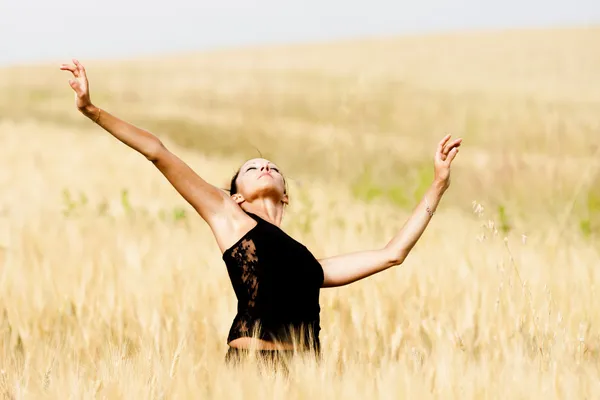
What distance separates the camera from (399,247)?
2883 mm

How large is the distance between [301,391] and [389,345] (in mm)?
1226

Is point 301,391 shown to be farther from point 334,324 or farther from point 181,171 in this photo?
point 334,324

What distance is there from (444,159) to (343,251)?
89.8 inches

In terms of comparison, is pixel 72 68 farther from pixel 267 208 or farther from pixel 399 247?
pixel 399 247

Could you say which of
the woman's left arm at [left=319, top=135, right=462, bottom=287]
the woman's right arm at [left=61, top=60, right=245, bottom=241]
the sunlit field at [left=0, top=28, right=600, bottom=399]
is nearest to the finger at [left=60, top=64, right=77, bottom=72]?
the woman's right arm at [left=61, top=60, right=245, bottom=241]

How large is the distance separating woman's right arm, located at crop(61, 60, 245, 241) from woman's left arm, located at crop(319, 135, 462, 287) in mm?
377

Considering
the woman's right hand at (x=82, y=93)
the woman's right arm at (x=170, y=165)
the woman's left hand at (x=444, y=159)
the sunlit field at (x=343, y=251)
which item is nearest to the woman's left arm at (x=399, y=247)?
the woman's left hand at (x=444, y=159)

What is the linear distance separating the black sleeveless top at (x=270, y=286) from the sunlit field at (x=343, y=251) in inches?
5.9

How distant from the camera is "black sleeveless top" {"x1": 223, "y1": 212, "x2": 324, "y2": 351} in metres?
2.68

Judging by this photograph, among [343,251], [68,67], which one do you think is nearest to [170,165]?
[68,67]

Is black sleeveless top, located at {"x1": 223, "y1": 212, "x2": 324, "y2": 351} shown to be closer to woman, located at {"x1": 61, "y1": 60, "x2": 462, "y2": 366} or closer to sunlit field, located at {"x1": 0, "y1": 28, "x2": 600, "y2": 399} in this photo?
woman, located at {"x1": 61, "y1": 60, "x2": 462, "y2": 366}

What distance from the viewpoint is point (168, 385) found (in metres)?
2.24

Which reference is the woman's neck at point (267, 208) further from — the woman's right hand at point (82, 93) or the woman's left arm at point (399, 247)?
the woman's right hand at point (82, 93)

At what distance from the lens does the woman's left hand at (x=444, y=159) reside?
2.91 metres
